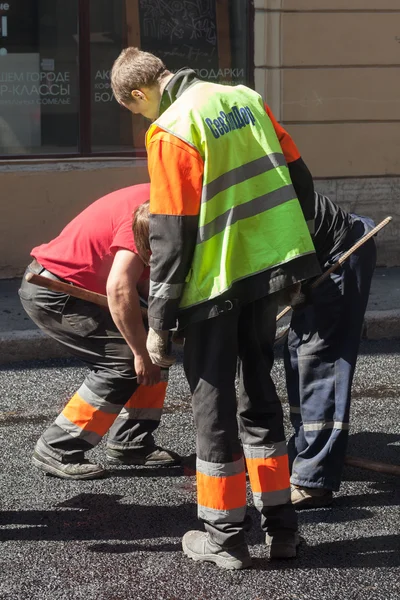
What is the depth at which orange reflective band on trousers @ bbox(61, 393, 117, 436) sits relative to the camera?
4.60 metres

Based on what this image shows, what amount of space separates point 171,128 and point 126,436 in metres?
1.89

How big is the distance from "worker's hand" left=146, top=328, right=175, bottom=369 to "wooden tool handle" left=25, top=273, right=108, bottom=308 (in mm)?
859

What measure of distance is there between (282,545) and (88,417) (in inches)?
47.1

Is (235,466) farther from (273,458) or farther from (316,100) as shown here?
(316,100)

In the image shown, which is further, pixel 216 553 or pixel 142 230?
pixel 142 230

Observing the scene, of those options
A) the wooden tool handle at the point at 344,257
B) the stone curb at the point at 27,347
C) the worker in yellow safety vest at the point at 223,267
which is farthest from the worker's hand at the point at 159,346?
the stone curb at the point at 27,347

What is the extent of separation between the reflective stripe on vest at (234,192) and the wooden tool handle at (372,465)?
1418 mm

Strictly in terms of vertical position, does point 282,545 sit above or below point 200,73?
below

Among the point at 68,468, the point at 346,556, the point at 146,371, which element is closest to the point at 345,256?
the point at 146,371

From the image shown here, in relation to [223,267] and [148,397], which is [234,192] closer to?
[223,267]

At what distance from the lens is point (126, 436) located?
4910 mm

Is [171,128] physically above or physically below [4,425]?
above

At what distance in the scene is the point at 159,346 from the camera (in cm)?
369

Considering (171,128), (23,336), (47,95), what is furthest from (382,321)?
(171,128)
